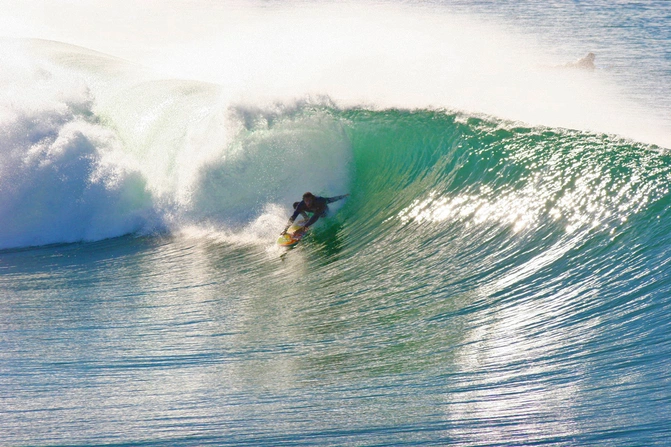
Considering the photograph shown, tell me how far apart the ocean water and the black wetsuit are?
0.18 m

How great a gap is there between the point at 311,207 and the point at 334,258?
1050 millimetres

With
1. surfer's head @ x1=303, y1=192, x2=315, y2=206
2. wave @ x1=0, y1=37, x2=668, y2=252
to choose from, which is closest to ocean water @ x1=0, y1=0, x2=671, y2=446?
wave @ x1=0, y1=37, x2=668, y2=252

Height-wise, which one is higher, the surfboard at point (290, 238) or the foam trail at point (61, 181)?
the foam trail at point (61, 181)

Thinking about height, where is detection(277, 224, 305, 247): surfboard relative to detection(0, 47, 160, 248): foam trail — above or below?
below

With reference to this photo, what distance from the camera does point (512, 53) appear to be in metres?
23.0

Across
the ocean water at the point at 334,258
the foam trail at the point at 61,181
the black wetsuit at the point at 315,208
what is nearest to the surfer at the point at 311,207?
the black wetsuit at the point at 315,208

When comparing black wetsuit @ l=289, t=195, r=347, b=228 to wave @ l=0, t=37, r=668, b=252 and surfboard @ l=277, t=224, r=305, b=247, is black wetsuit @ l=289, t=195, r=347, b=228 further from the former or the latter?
wave @ l=0, t=37, r=668, b=252

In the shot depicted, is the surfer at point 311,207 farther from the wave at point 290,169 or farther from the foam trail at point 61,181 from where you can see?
the foam trail at point 61,181

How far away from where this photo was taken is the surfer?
10.2 metres

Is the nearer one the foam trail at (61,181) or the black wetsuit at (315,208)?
the black wetsuit at (315,208)

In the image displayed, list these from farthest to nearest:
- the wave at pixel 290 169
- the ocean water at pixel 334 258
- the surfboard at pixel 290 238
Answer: the surfboard at pixel 290 238, the wave at pixel 290 169, the ocean water at pixel 334 258

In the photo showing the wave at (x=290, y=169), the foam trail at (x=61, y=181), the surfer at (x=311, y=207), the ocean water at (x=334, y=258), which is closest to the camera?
the ocean water at (x=334, y=258)

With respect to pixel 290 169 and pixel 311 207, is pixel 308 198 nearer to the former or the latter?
pixel 311 207

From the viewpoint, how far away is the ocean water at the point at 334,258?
577 cm
